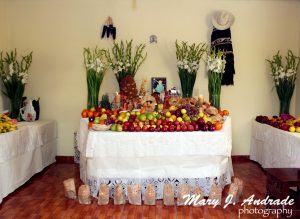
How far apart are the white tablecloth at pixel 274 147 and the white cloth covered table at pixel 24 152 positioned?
11.1ft

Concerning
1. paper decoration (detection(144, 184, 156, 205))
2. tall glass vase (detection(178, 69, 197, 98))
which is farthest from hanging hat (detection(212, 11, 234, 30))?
paper decoration (detection(144, 184, 156, 205))

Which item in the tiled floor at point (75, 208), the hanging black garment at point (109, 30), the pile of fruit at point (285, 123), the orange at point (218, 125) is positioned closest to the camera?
the tiled floor at point (75, 208)

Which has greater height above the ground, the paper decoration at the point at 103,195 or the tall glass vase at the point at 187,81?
the tall glass vase at the point at 187,81

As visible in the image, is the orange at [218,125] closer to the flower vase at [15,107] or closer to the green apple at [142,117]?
the green apple at [142,117]

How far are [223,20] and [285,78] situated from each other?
1.37 metres

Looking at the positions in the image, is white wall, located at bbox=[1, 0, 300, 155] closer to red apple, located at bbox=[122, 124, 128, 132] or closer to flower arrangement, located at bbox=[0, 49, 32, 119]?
flower arrangement, located at bbox=[0, 49, 32, 119]

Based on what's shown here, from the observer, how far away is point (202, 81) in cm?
542

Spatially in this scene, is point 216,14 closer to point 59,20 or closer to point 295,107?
point 295,107

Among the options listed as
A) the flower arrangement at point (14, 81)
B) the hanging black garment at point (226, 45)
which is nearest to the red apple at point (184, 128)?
the hanging black garment at point (226, 45)

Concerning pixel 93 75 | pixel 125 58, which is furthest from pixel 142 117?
pixel 125 58

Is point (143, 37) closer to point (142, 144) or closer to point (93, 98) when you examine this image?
point (93, 98)

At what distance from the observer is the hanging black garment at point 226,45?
16.9ft

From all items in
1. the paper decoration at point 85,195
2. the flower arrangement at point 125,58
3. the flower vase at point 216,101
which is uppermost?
the flower arrangement at point 125,58

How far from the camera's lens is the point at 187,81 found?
5039mm
